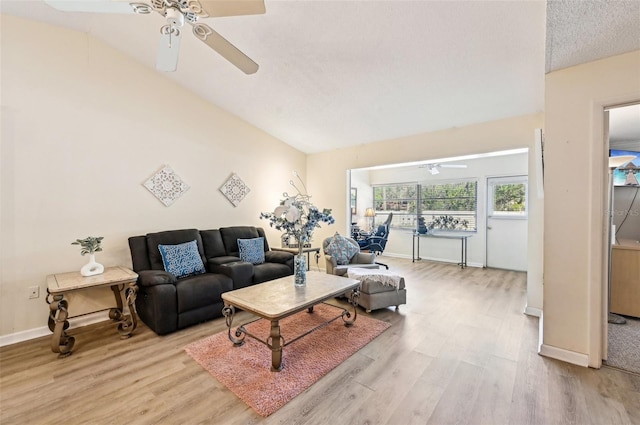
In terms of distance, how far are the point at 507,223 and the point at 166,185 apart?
6205 millimetres

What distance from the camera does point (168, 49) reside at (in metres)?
2.06

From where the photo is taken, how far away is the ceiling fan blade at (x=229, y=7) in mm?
1617

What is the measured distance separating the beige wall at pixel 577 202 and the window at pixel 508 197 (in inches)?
141

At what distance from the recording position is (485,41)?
7.72 feet

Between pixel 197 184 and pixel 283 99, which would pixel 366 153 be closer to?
pixel 283 99

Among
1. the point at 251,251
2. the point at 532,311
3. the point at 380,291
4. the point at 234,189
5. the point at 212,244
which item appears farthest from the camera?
the point at 234,189

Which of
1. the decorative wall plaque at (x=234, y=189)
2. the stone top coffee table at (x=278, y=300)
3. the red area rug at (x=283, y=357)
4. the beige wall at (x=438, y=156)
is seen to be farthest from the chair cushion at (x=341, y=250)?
the decorative wall plaque at (x=234, y=189)

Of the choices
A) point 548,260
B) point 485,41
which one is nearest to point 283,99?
point 485,41

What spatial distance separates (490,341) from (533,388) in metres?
0.69

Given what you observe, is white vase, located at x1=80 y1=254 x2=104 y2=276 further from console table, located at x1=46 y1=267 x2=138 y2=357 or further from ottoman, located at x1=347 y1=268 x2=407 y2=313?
ottoman, located at x1=347 y1=268 x2=407 y2=313

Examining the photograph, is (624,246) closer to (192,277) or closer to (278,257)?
(278,257)

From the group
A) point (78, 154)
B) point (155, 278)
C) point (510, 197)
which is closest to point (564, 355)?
point (155, 278)

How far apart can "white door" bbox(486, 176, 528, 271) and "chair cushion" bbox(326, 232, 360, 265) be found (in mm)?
3408

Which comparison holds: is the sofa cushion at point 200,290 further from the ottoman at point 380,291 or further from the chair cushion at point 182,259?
the ottoman at point 380,291
